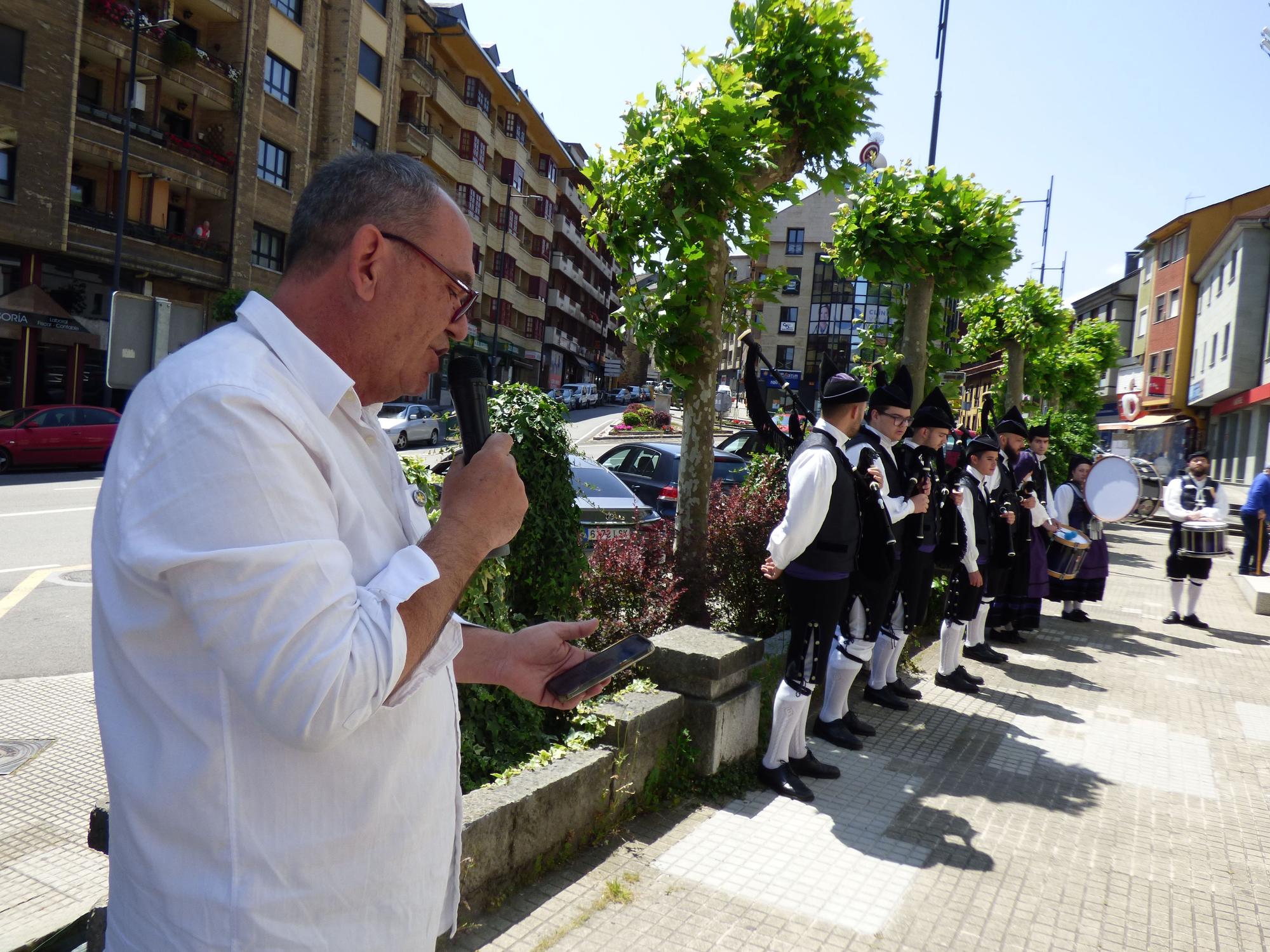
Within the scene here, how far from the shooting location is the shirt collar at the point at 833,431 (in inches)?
221

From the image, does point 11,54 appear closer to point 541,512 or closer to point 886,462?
point 541,512

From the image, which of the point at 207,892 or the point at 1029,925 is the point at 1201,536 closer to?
the point at 1029,925

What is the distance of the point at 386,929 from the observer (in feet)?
5.26

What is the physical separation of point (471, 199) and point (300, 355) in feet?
164

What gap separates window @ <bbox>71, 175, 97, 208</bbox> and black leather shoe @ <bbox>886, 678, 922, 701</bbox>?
27.1 metres

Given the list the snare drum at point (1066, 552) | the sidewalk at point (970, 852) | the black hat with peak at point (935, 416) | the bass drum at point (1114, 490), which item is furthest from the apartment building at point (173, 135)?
the sidewalk at point (970, 852)

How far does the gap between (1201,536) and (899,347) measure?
4.40 metres

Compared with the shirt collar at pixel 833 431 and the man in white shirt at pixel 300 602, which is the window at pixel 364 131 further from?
the man in white shirt at pixel 300 602

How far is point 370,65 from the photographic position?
37.8 metres

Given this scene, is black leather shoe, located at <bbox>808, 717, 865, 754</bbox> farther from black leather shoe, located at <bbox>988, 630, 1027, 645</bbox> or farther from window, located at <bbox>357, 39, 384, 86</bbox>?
window, located at <bbox>357, 39, 384, 86</bbox>

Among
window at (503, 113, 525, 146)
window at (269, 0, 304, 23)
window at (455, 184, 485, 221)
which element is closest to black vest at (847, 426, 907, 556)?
window at (269, 0, 304, 23)

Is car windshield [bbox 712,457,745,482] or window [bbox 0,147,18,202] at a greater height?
window [bbox 0,147,18,202]

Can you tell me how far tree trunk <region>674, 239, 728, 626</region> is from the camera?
6984mm

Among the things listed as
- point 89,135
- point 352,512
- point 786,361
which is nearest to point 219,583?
point 352,512
